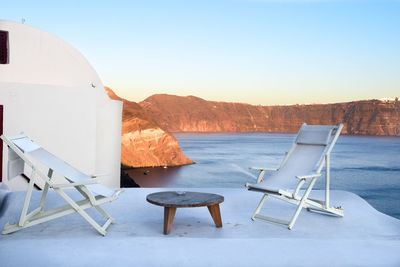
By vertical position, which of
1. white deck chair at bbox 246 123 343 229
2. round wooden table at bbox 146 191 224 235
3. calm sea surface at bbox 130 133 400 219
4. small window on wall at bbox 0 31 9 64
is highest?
small window on wall at bbox 0 31 9 64

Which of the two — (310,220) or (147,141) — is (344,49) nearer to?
(147,141)

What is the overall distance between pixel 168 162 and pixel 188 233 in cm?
5621

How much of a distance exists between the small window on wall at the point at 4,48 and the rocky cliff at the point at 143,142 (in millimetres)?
44363

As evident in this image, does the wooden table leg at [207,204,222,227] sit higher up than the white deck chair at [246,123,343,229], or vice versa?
the white deck chair at [246,123,343,229]

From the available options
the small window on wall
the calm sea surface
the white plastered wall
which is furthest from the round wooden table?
the calm sea surface

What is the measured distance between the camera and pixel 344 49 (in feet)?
131

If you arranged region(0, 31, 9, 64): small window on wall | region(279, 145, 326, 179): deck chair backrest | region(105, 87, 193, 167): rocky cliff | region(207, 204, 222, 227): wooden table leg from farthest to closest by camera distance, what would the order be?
region(105, 87, 193, 167): rocky cliff, region(0, 31, 9, 64): small window on wall, region(279, 145, 326, 179): deck chair backrest, region(207, 204, 222, 227): wooden table leg

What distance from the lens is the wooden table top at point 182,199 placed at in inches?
123

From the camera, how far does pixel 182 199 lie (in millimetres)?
3316

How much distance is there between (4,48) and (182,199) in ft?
21.6

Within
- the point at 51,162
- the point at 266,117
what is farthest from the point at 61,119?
the point at 266,117

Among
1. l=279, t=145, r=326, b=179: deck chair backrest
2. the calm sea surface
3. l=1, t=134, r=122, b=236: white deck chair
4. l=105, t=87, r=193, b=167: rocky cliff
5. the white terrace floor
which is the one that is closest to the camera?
the white terrace floor

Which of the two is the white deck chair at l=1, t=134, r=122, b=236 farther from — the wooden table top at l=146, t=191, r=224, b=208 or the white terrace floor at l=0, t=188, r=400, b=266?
the wooden table top at l=146, t=191, r=224, b=208

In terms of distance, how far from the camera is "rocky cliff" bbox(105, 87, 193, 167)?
178 feet
